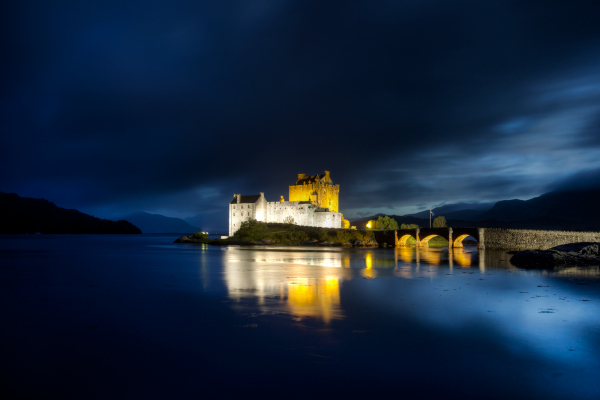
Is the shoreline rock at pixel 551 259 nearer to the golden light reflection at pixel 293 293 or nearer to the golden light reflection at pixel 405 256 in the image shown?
the golden light reflection at pixel 405 256

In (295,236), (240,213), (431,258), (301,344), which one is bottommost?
(431,258)

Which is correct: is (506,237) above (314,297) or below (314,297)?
above

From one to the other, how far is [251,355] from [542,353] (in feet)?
23.0

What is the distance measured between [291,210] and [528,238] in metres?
44.2

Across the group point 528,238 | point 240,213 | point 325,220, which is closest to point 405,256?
point 528,238

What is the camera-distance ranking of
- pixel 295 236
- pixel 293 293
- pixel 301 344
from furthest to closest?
pixel 295 236 → pixel 293 293 → pixel 301 344

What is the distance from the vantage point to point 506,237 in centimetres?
5653

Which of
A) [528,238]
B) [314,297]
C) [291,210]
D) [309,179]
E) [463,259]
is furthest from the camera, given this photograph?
[309,179]

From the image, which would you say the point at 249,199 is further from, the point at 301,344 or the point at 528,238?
the point at 301,344

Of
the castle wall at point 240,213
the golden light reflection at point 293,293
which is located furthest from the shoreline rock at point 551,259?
the castle wall at point 240,213

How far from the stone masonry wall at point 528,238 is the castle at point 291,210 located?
3286cm

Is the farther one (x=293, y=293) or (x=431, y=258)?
(x=431, y=258)

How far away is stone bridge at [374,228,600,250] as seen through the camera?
167 ft

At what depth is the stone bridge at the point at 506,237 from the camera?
50.8m
